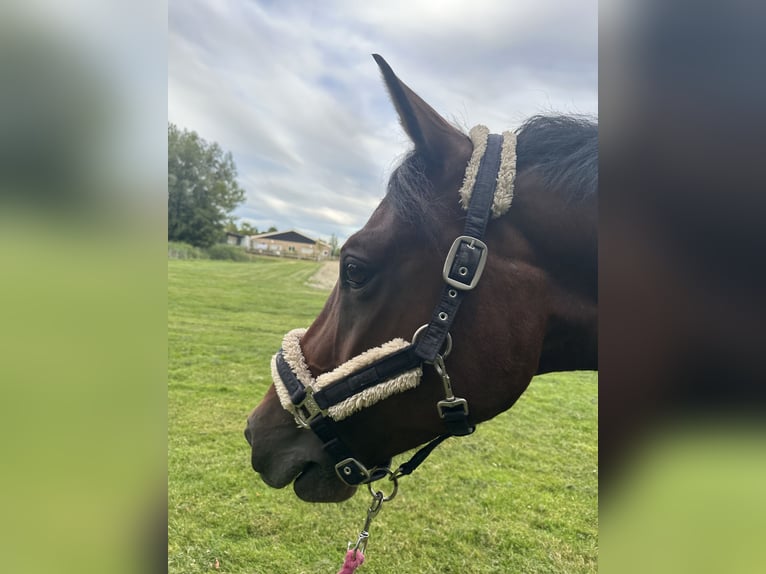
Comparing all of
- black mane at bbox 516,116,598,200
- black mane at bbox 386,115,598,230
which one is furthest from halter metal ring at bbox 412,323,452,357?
black mane at bbox 516,116,598,200

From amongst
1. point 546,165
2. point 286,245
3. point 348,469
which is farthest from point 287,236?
point 546,165

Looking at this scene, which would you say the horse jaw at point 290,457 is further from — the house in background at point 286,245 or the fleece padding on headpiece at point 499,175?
the house in background at point 286,245

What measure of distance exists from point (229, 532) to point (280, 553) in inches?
15.6

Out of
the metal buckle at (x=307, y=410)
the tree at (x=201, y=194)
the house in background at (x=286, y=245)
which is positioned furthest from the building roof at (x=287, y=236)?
the metal buckle at (x=307, y=410)

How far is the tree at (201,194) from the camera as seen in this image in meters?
6.57

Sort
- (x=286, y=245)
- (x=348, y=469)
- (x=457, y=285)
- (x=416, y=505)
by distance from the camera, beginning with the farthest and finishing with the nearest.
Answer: (x=286, y=245)
(x=416, y=505)
(x=348, y=469)
(x=457, y=285)

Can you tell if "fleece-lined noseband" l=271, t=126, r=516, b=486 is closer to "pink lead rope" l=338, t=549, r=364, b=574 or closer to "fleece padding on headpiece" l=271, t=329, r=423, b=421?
"fleece padding on headpiece" l=271, t=329, r=423, b=421

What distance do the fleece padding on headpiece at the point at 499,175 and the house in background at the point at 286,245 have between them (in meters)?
8.65

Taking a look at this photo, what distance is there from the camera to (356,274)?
1174 mm

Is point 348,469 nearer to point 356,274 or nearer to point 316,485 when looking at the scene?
point 316,485

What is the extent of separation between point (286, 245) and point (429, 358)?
12105 millimetres

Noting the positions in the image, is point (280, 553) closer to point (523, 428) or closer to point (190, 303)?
point (523, 428)
